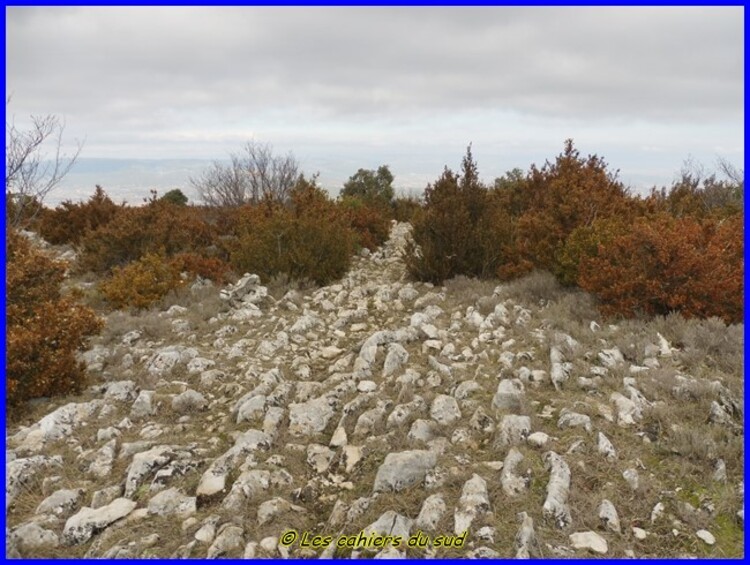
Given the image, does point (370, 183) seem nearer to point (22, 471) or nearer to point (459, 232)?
point (459, 232)

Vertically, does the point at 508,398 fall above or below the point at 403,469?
above

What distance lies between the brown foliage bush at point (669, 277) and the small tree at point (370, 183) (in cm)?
2102

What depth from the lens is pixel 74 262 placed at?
12.3 metres

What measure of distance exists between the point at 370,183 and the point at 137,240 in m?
18.0

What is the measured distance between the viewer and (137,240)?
454 inches

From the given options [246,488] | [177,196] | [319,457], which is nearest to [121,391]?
[246,488]

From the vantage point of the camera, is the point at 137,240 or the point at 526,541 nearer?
the point at 526,541

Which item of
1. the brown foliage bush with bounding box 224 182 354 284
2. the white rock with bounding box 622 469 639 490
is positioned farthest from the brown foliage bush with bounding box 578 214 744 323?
the brown foliage bush with bounding box 224 182 354 284

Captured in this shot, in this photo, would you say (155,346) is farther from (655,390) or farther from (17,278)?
(655,390)

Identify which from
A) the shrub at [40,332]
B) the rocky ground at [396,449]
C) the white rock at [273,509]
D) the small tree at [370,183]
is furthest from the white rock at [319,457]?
the small tree at [370,183]

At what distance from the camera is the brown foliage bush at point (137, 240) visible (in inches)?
442

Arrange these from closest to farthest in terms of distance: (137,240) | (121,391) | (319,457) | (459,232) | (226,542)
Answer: (226,542) < (319,457) < (121,391) < (459,232) < (137,240)

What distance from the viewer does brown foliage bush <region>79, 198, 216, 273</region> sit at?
11.2m

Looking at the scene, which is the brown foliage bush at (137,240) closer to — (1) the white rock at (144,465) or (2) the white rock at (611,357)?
(1) the white rock at (144,465)
